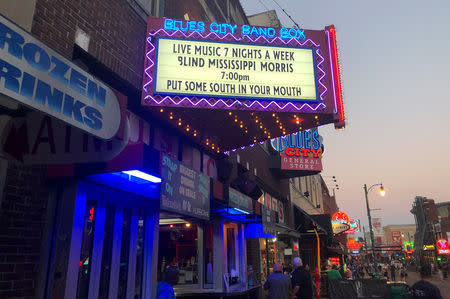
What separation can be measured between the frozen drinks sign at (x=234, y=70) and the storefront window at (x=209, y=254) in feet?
16.1

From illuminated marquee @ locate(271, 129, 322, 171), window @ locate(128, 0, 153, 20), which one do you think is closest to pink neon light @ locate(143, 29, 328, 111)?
window @ locate(128, 0, 153, 20)

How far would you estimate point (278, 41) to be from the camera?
332 inches

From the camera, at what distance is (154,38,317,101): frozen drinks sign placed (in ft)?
24.4

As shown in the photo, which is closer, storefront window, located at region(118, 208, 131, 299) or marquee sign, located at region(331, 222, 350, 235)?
storefront window, located at region(118, 208, 131, 299)

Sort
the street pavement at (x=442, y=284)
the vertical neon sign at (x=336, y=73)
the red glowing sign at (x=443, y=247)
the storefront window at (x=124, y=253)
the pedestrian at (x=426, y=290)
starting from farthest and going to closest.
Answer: the red glowing sign at (x=443, y=247), the street pavement at (x=442, y=284), the vertical neon sign at (x=336, y=73), the storefront window at (x=124, y=253), the pedestrian at (x=426, y=290)

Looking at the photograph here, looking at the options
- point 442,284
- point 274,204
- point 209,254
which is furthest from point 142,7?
point 442,284

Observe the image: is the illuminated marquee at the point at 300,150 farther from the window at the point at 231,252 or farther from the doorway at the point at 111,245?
the doorway at the point at 111,245

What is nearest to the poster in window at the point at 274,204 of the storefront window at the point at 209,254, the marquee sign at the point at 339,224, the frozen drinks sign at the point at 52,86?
the storefront window at the point at 209,254

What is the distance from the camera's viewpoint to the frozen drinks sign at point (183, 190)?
5539 millimetres

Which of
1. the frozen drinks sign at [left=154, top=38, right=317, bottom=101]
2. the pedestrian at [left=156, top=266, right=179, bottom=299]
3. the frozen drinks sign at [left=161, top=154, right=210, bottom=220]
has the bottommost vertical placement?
the pedestrian at [left=156, top=266, right=179, bottom=299]

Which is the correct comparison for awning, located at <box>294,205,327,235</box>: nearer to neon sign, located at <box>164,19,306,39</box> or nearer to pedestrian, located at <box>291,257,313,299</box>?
pedestrian, located at <box>291,257,313,299</box>

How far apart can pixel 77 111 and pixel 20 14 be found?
9.34 ft

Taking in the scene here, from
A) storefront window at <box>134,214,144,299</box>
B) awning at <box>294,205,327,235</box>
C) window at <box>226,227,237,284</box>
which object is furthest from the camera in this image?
awning at <box>294,205,327,235</box>

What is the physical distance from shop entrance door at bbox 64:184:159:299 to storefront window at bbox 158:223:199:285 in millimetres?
3566
